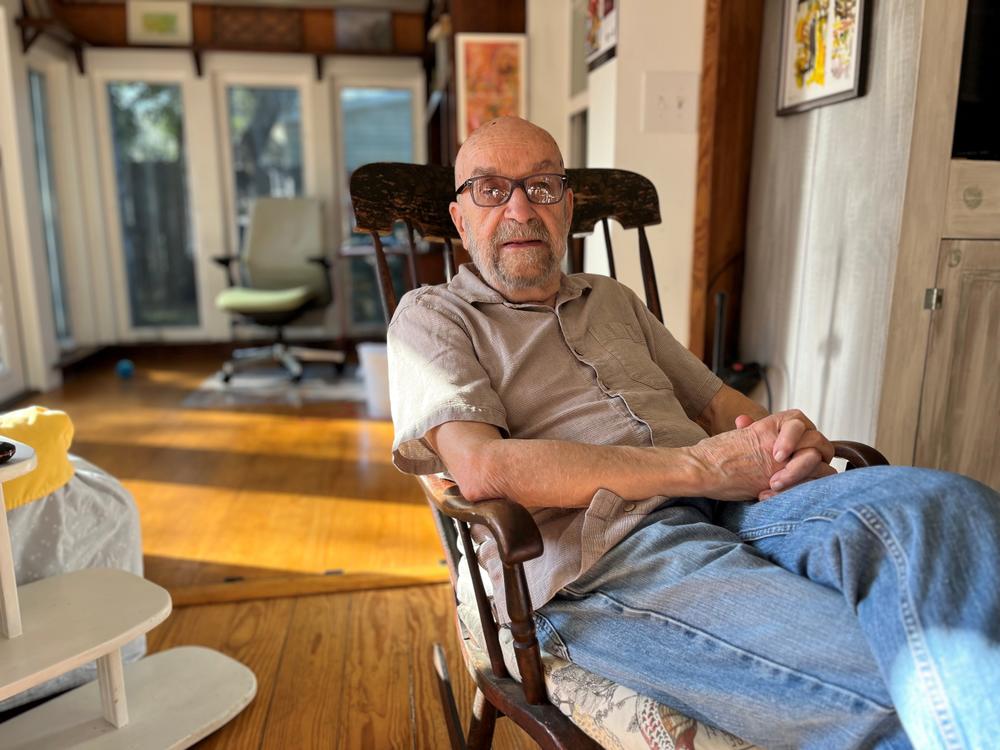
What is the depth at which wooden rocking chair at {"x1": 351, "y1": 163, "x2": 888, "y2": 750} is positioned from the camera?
903 mm

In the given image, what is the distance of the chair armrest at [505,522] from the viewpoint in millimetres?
833

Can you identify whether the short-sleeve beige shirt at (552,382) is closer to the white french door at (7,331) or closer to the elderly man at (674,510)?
the elderly man at (674,510)

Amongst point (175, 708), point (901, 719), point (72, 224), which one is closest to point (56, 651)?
point (175, 708)

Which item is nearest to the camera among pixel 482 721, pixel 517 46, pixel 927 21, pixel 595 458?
pixel 595 458

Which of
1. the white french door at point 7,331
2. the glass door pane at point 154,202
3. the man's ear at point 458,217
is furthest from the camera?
the glass door pane at point 154,202

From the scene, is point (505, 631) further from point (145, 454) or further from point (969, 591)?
point (145, 454)

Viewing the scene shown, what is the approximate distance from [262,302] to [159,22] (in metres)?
2.34

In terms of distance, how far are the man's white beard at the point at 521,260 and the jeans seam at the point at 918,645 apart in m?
0.70

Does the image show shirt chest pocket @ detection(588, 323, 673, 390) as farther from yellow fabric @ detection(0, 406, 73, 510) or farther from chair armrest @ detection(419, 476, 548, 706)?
yellow fabric @ detection(0, 406, 73, 510)

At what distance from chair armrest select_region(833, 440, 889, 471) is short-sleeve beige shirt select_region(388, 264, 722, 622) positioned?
0.23m

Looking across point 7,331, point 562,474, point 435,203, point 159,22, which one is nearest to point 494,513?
point 562,474

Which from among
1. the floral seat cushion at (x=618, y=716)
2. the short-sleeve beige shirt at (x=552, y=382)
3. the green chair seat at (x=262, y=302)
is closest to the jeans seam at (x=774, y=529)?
the short-sleeve beige shirt at (x=552, y=382)

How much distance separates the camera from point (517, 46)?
3.24m

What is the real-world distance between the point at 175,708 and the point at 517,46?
2.82 m
